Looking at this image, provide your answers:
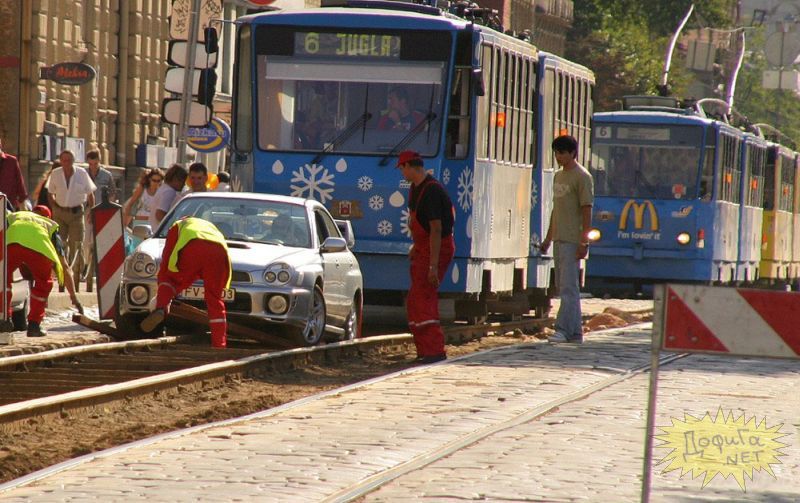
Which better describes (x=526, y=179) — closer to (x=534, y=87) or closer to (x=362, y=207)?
(x=534, y=87)

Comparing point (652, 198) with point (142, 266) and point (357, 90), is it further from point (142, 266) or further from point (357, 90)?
point (142, 266)

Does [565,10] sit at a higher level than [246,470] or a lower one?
higher

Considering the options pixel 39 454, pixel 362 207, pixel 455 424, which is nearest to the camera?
pixel 39 454

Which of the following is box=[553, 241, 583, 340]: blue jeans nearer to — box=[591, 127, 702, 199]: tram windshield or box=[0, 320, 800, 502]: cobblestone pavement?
box=[0, 320, 800, 502]: cobblestone pavement

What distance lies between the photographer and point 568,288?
779 inches

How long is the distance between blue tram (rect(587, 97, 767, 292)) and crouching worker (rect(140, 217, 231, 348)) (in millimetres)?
16625

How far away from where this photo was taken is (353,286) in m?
19.6

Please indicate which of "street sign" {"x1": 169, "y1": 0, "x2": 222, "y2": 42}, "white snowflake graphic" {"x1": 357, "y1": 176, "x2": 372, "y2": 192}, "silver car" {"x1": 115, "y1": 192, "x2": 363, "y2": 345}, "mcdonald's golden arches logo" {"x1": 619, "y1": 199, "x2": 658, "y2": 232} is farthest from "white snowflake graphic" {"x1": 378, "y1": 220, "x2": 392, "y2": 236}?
"street sign" {"x1": 169, "y1": 0, "x2": 222, "y2": 42}

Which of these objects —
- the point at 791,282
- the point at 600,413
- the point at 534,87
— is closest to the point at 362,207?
the point at 534,87

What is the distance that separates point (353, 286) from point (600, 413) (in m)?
6.68

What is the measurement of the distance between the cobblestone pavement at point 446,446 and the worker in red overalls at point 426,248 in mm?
841

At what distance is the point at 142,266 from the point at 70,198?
337 inches

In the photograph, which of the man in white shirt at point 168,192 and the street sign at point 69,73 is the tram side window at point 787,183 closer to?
the street sign at point 69,73

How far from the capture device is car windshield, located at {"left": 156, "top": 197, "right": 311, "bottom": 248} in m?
18.8
